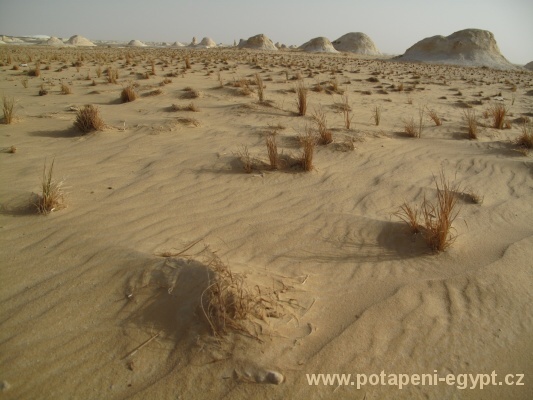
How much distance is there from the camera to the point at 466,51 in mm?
27609

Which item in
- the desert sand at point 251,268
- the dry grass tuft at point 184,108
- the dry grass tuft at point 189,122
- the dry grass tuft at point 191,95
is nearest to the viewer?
the desert sand at point 251,268

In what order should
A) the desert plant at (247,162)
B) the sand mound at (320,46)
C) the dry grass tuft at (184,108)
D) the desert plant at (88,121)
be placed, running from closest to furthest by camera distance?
the desert plant at (247,162)
the desert plant at (88,121)
the dry grass tuft at (184,108)
the sand mound at (320,46)

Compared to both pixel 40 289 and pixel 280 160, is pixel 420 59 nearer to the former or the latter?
pixel 280 160

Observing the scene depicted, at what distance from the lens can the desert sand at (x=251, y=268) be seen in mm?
1718

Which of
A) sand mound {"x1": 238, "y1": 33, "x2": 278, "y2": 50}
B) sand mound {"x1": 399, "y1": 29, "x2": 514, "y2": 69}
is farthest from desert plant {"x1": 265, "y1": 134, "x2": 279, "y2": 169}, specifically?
sand mound {"x1": 238, "y1": 33, "x2": 278, "y2": 50}

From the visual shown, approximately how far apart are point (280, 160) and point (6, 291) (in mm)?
3001

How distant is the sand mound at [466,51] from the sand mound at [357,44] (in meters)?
9.96

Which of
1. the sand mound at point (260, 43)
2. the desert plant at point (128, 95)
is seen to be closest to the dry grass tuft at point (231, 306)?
the desert plant at point (128, 95)

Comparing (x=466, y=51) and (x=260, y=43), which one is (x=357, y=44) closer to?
(x=260, y=43)

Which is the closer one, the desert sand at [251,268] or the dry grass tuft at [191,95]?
the desert sand at [251,268]

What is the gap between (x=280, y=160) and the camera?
166 inches

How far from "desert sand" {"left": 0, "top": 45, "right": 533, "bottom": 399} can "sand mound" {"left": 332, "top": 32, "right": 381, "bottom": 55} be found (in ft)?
125

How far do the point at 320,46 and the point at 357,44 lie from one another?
6.31 m

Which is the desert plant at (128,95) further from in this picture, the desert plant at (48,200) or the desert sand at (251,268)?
the desert plant at (48,200)
